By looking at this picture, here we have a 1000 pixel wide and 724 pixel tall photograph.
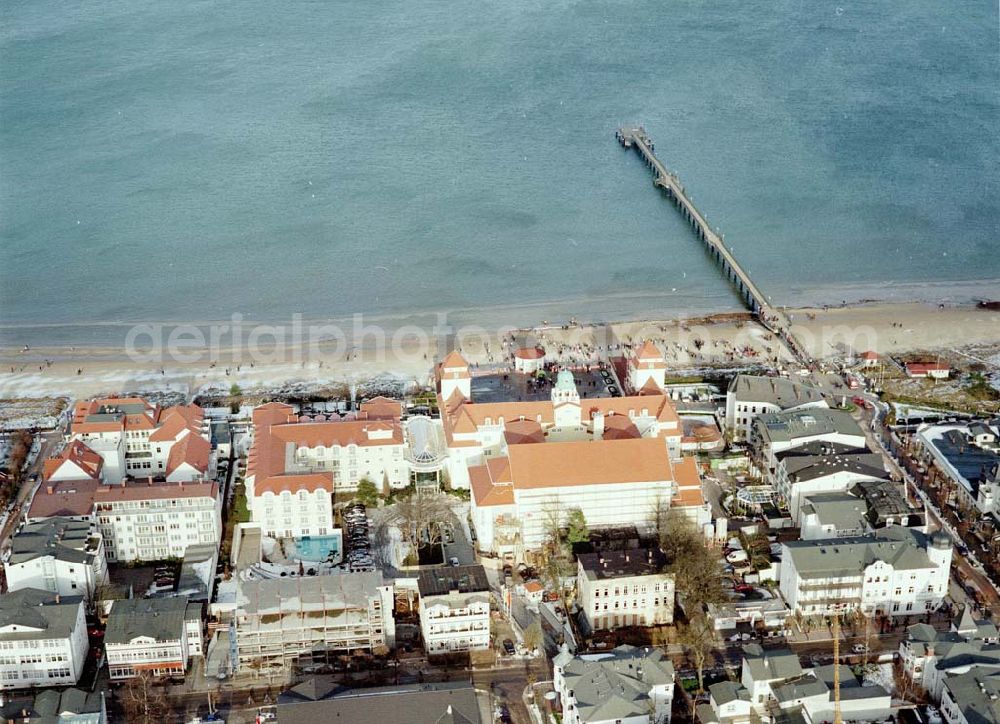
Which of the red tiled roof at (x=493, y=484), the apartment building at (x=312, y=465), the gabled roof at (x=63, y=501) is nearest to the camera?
the gabled roof at (x=63, y=501)

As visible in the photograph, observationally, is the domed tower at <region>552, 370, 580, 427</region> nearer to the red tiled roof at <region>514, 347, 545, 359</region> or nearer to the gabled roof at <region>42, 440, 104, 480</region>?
the red tiled roof at <region>514, 347, 545, 359</region>

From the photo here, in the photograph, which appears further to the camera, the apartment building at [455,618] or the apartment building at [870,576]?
the apartment building at [870,576]

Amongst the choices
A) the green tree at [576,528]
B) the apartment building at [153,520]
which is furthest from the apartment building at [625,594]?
the apartment building at [153,520]

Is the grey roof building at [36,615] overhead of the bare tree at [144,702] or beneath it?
overhead

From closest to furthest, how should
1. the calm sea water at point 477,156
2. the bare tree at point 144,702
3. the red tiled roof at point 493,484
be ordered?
the bare tree at point 144,702 → the red tiled roof at point 493,484 → the calm sea water at point 477,156

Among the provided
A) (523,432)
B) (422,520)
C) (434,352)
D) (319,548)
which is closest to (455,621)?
(422,520)

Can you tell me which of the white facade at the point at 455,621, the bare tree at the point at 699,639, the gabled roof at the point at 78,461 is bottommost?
the bare tree at the point at 699,639

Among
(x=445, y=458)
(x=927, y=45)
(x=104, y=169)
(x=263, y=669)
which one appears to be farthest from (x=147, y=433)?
(x=927, y=45)

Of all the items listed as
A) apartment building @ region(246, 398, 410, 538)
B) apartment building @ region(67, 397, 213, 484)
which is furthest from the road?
apartment building @ region(67, 397, 213, 484)

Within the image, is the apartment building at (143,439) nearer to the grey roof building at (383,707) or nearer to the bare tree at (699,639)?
the grey roof building at (383,707)
